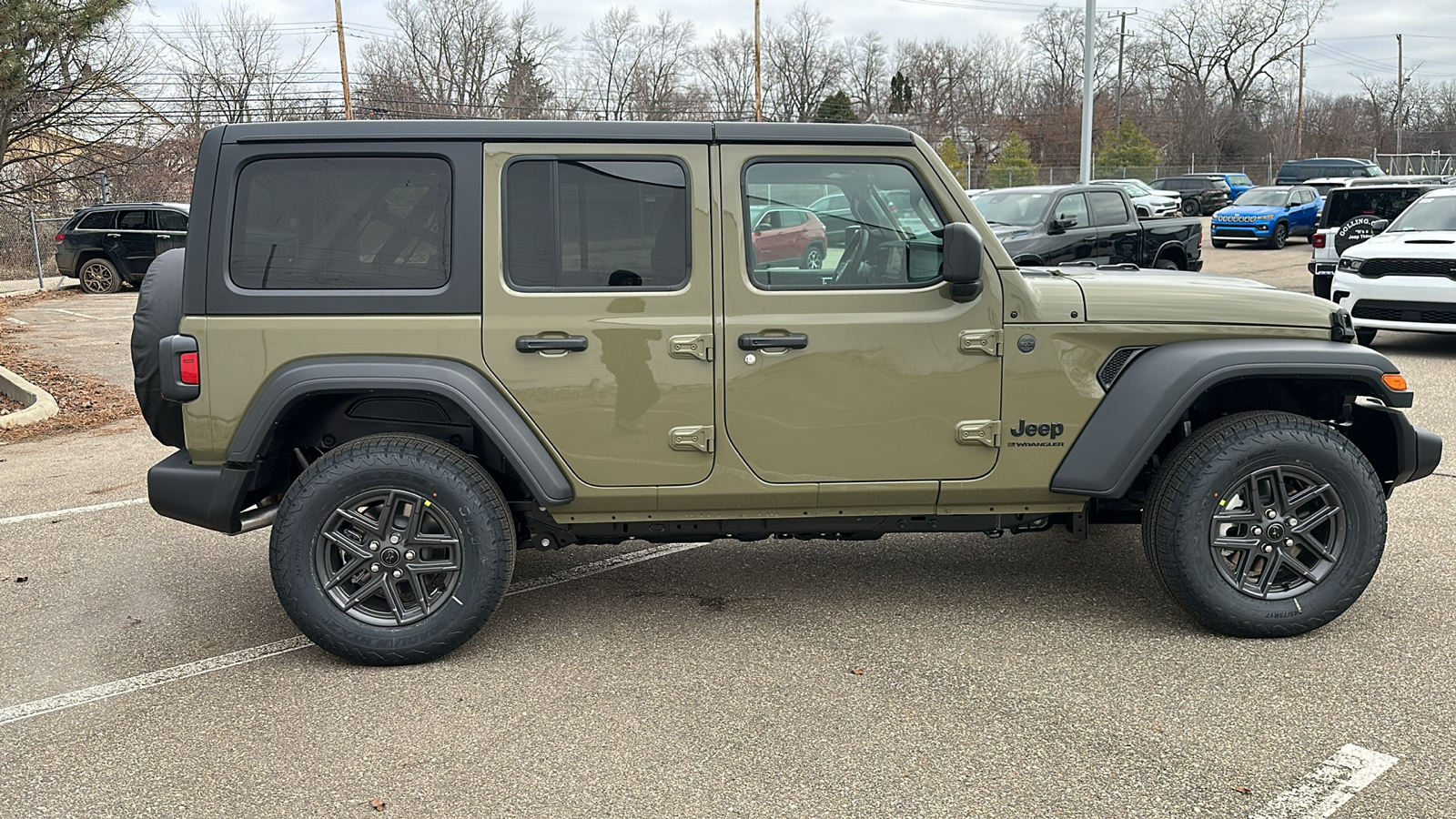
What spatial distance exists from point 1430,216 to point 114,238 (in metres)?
20.5

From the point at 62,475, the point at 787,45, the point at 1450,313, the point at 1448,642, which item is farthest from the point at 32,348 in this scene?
the point at 787,45

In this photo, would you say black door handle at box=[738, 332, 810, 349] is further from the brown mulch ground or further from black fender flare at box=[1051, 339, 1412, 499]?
the brown mulch ground

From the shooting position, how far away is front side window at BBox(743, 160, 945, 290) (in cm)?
422

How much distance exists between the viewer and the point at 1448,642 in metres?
4.21

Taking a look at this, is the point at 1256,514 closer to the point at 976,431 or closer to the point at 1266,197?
the point at 976,431

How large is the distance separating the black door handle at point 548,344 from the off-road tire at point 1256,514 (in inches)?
88.4

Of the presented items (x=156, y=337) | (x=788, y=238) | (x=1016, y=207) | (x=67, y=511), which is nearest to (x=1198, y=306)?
(x=788, y=238)

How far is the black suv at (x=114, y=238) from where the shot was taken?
20547 mm

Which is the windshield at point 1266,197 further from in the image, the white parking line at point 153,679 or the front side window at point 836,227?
the white parking line at point 153,679

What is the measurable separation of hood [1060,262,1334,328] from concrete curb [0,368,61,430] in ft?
28.5

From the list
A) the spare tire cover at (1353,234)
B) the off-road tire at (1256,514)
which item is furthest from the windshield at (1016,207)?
the off-road tire at (1256,514)

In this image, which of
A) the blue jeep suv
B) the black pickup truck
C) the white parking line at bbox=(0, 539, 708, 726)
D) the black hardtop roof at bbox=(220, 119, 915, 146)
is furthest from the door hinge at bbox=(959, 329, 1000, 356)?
the blue jeep suv

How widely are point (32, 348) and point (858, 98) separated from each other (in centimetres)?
6186

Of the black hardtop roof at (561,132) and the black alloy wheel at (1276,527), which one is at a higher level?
the black hardtop roof at (561,132)
